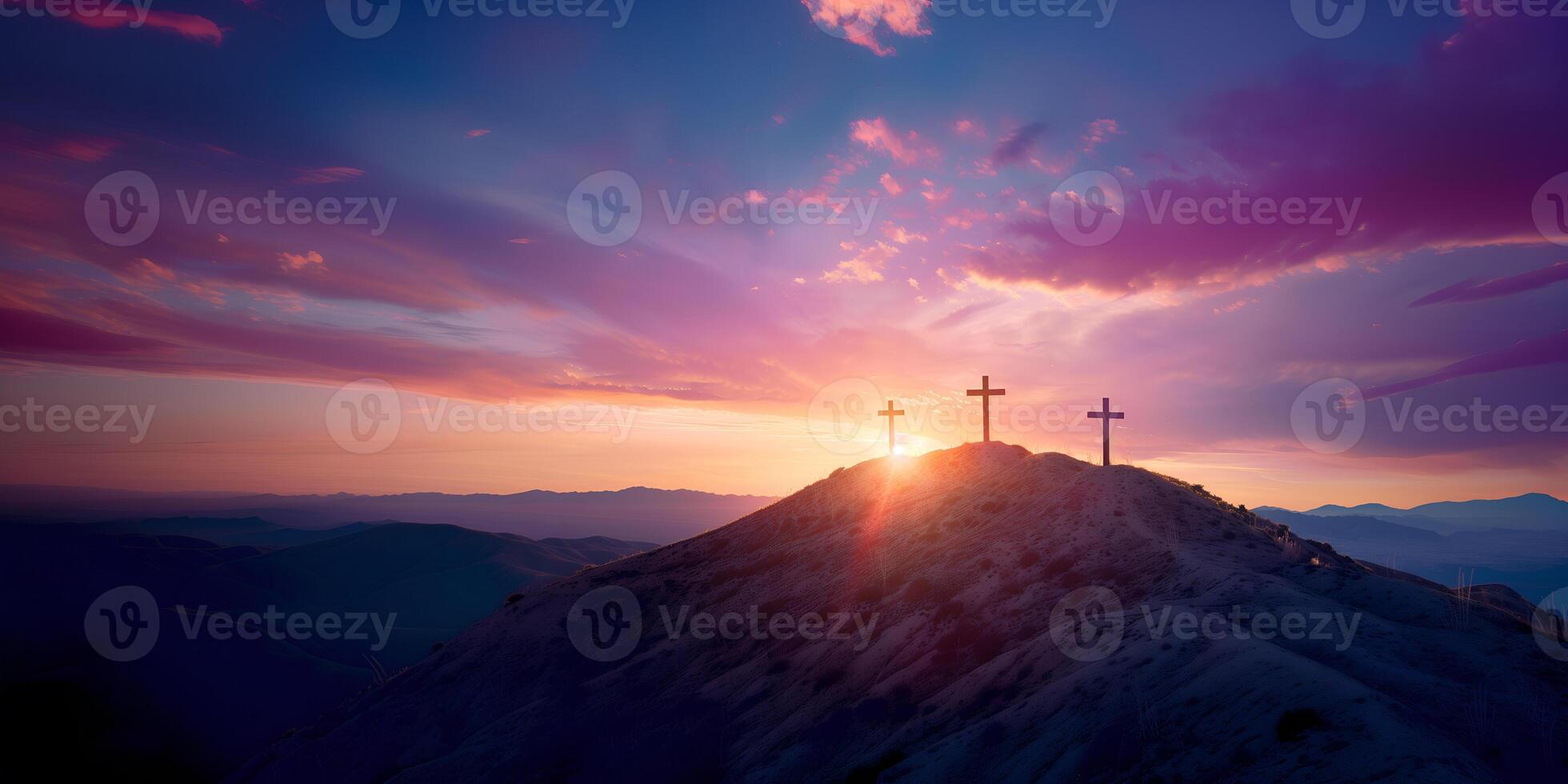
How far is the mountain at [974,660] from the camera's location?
10555mm

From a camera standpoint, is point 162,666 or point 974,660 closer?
point 974,660

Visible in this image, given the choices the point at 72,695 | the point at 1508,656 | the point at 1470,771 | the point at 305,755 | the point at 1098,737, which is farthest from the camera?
the point at 72,695

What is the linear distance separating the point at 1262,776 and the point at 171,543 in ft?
708

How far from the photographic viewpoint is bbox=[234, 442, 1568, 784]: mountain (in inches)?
416

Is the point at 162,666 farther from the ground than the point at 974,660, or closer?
closer

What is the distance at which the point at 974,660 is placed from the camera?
1762cm

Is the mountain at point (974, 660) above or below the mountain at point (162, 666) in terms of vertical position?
above

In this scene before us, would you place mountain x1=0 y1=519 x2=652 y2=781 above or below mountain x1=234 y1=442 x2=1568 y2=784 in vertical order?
below

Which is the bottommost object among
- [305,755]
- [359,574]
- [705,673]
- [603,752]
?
[359,574]

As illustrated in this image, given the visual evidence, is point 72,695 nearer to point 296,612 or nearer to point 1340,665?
point 296,612

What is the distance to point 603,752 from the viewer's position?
21969 millimetres

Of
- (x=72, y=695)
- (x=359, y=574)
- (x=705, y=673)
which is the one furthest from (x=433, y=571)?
(x=705, y=673)

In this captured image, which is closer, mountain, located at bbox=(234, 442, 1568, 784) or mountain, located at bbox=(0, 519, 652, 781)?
mountain, located at bbox=(234, 442, 1568, 784)

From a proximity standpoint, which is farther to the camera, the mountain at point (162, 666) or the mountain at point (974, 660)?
the mountain at point (162, 666)
